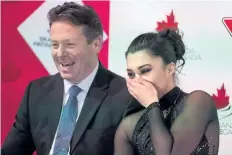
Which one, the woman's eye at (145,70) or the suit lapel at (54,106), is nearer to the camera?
A: the woman's eye at (145,70)

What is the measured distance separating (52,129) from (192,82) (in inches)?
23.5

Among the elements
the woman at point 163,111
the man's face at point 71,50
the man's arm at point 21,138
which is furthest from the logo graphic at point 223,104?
the man's arm at point 21,138

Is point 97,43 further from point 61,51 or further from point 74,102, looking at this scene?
point 74,102

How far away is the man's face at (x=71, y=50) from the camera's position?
1736 mm

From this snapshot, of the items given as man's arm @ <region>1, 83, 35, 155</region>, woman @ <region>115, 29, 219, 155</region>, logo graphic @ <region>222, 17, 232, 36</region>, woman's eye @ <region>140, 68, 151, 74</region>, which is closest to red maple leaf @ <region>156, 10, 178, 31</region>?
logo graphic @ <region>222, 17, 232, 36</region>

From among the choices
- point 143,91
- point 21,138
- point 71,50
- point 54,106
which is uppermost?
point 71,50

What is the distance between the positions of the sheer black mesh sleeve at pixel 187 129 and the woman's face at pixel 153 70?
0.10 metres

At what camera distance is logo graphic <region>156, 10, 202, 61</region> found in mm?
1853

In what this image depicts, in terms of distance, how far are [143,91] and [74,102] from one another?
380 millimetres

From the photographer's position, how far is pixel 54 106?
72.0 inches

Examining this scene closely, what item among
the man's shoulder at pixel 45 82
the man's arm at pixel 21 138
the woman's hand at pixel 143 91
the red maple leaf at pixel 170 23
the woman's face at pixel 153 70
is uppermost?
the red maple leaf at pixel 170 23

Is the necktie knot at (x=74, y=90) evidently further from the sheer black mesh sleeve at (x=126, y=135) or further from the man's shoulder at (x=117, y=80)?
the sheer black mesh sleeve at (x=126, y=135)

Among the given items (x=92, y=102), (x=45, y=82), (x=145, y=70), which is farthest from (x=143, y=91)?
(x=45, y=82)

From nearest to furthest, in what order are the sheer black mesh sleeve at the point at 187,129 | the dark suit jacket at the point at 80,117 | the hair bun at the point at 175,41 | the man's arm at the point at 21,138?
the sheer black mesh sleeve at the point at 187,129, the hair bun at the point at 175,41, the dark suit jacket at the point at 80,117, the man's arm at the point at 21,138
